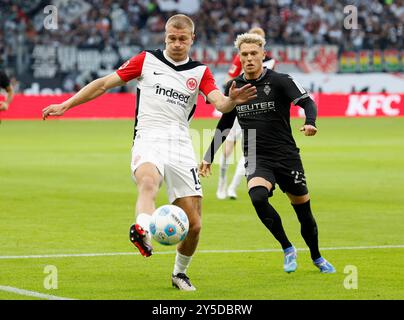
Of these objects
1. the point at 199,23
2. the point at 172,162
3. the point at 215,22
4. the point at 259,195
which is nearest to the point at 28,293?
the point at 172,162

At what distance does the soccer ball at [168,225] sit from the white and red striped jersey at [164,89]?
973 millimetres

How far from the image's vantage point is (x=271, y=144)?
1060cm

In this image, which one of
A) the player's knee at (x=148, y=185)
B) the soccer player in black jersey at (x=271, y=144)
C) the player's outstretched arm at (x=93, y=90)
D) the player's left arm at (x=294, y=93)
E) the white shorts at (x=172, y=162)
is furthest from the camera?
the player's left arm at (x=294, y=93)

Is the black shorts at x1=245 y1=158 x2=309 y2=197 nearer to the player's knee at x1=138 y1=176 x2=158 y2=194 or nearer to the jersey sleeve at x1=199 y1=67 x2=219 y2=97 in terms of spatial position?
the jersey sleeve at x1=199 y1=67 x2=219 y2=97

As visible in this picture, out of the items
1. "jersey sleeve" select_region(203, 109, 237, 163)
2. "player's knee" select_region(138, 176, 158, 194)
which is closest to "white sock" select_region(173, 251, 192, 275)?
"player's knee" select_region(138, 176, 158, 194)

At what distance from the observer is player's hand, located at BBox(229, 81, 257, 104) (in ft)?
28.6

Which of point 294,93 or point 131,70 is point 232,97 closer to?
point 131,70

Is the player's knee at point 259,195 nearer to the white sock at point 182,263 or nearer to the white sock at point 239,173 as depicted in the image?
the white sock at point 182,263

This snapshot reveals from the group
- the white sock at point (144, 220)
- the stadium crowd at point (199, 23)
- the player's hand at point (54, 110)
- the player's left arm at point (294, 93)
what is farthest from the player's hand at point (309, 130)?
the stadium crowd at point (199, 23)

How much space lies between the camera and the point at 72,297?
8.76 meters

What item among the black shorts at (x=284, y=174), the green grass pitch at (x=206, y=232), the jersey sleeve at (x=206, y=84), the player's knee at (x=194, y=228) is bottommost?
the green grass pitch at (x=206, y=232)

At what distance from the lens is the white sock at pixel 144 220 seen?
8422 millimetres

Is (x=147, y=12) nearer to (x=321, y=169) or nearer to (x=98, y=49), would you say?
(x=98, y=49)
